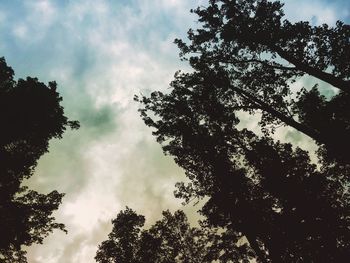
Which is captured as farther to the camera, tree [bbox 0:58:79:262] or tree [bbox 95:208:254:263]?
tree [bbox 95:208:254:263]

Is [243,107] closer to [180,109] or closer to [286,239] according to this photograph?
[180,109]

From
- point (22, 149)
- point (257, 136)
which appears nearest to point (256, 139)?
point (257, 136)

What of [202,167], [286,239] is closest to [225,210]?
[202,167]

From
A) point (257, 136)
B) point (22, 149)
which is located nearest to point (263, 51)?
point (257, 136)

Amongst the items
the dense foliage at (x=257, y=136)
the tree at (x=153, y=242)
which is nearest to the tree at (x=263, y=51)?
the dense foliage at (x=257, y=136)

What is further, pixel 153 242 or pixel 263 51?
pixel 153 242

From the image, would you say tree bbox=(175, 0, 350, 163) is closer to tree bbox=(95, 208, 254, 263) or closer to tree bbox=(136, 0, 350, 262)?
tree bbox=(136, 0, 350, 262)

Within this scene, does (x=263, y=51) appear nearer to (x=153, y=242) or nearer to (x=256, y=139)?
(x=256, y=139)

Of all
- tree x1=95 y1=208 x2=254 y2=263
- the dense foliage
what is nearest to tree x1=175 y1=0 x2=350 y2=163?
the dense foliage

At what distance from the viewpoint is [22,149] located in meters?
20.6

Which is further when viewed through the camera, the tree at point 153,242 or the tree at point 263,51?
the tree at point 153,242

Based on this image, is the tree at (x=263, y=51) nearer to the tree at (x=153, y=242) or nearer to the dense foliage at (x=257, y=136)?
the dense foliage at (x=257, y=136)

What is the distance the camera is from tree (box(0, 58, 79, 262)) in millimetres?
18719

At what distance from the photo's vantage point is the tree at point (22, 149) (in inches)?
737
